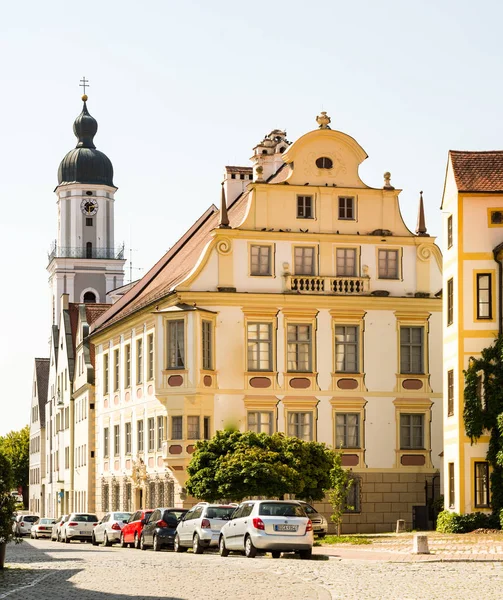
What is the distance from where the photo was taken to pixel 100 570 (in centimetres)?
3272

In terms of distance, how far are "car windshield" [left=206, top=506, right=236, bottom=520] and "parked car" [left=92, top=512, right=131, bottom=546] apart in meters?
12.5

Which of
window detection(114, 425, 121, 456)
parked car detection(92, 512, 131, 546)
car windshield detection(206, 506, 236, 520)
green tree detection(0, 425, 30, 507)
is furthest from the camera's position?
green tree detection(0, 425, 30, 507)

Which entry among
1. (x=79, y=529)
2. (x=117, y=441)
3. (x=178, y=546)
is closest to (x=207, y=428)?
(x=79, y=529)

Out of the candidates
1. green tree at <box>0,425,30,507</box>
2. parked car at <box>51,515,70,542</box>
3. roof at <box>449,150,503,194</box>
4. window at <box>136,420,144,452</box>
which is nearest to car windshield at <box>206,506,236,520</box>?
roof at <box>449,150,503,194</box>

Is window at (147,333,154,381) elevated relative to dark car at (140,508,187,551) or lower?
elevated

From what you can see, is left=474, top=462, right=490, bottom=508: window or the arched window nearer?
left=474, top=462, right=490, bottom=508: window

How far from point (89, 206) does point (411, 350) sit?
260 feet

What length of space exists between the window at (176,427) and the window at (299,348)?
505 centimetres

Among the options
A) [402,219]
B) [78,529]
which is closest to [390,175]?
[402,219]

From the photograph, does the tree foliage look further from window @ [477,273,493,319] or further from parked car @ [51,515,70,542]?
parked car @ [51,515,70,542]

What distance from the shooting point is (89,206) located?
137625 millimetres

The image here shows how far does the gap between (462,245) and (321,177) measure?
13024mm

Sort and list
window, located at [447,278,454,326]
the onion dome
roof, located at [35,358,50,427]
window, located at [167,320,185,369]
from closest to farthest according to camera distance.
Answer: window, located at [447,278,454,326], window, located at [167,320,185,369], roof, located at [35,358,50,427], the onion dome

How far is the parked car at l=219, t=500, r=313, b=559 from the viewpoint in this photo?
36.4m
